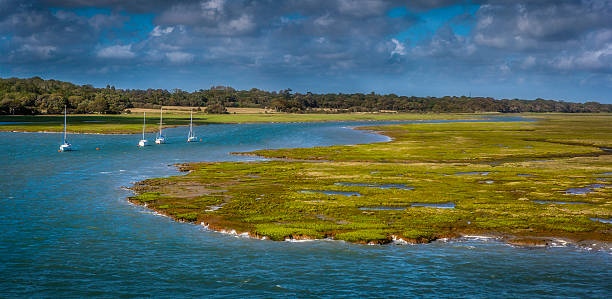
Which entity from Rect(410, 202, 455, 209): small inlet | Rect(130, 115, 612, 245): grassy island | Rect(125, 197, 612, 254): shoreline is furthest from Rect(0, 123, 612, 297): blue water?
Rect(410, 202, 455, 209): small inlet

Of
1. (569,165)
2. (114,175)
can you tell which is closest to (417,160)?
(569,165)

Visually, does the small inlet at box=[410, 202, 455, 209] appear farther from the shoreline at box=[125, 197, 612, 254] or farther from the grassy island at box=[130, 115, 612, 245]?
the shoreline at box=[125, 197, 612, 254]

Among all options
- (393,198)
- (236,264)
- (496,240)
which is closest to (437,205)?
(393,198)

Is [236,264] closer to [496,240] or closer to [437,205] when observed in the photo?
[496,240]

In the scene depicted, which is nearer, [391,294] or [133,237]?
[391,294]

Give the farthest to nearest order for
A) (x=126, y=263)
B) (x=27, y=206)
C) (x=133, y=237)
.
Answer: (x=27, y=206) < (x=133, y=237) < (x=126, y=263)

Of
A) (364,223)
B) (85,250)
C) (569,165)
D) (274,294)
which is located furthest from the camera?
(569,165)

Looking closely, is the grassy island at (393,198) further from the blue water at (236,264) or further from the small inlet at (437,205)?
the blue water at (236,264)

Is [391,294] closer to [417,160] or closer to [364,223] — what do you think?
[364,223]
